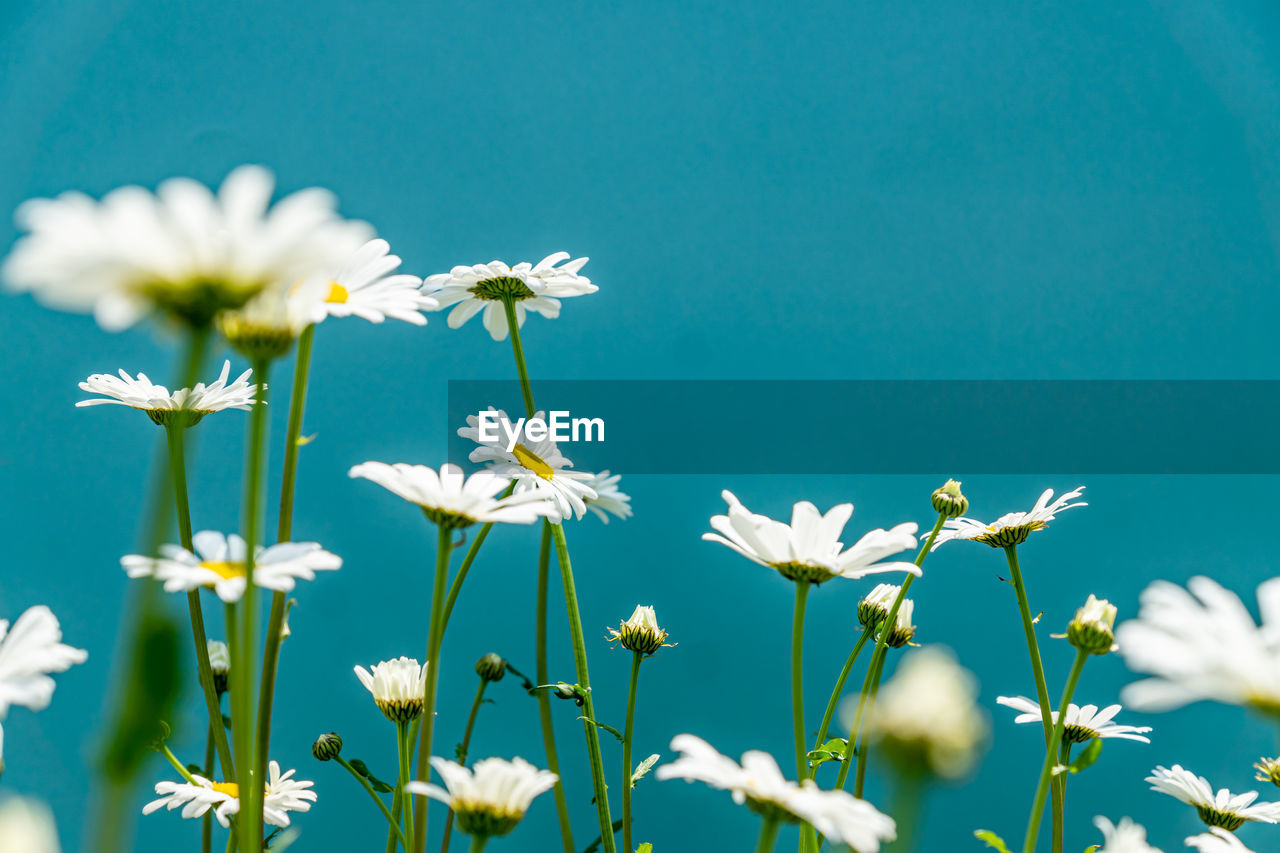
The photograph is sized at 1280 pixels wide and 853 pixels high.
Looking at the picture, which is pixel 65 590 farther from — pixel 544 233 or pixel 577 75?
pixel 577 75

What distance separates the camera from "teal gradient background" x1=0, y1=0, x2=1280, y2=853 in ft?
3.76

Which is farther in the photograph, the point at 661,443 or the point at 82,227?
the point at 661,443

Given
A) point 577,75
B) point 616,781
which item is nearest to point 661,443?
point 616,781

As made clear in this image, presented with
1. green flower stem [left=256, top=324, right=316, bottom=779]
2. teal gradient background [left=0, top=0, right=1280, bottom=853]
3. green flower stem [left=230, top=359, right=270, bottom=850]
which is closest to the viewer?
green flower stem [left=230, top=359, right=270, bottom=850]

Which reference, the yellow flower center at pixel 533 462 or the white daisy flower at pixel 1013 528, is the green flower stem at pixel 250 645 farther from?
the white daisy flower at pixel 1013 528

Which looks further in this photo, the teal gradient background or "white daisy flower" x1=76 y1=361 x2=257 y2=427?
the teal gradient background

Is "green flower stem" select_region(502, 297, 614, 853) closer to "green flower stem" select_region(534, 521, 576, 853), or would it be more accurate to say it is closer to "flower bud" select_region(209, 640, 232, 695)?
"green flower stem" select_region(534, 521, 576, 853)

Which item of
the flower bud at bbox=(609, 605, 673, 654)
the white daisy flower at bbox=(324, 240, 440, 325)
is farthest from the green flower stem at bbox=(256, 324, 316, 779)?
the flower bud at bbox=(609, 605, 673, 654)

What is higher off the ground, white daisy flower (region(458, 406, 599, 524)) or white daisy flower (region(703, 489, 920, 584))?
white daisy flower (region(458, 406, 599, 524))

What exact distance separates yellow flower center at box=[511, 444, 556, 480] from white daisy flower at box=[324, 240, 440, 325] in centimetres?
14

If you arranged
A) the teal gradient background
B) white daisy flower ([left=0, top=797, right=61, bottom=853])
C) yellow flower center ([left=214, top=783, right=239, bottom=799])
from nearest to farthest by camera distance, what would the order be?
white daisy flower ([left=0, top=797, right=61, bottom=853]), yellow flower center ([left=214, top=783, right=239, bottom=799]), the teal gradient background

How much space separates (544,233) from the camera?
1237 millimetres

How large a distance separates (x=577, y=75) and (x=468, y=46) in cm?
17

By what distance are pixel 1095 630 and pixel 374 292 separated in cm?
38
